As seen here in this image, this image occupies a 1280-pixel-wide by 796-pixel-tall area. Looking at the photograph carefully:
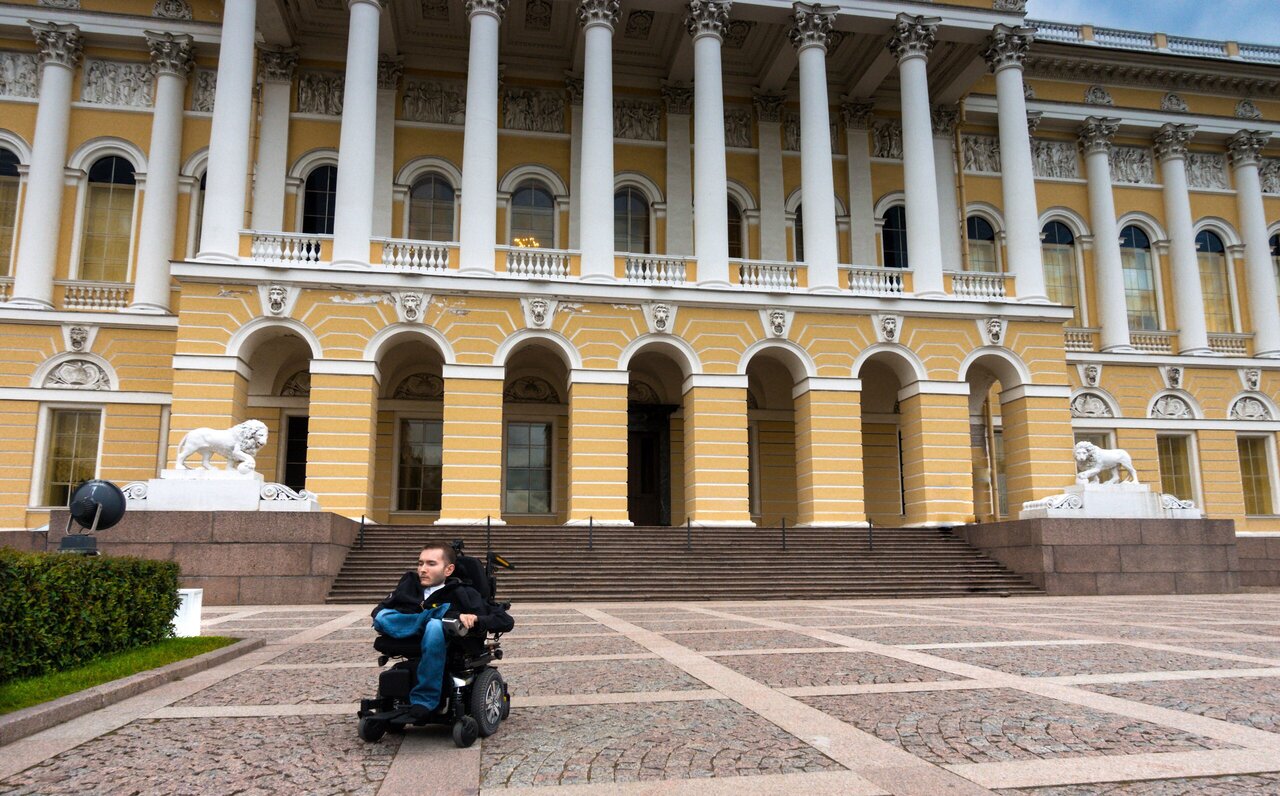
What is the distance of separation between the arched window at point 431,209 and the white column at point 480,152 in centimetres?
458

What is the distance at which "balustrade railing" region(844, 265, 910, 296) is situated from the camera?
1001 inches

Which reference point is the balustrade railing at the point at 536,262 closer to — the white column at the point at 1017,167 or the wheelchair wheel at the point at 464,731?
the white column at the point at 1017,167

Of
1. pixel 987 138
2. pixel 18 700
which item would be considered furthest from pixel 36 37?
pixel 987 138

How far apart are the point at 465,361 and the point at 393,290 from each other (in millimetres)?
2458

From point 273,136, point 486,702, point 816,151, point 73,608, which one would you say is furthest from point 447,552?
point 273,136

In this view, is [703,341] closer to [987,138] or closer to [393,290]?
[393,290]

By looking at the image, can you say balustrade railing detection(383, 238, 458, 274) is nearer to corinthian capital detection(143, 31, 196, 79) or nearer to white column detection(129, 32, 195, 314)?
white column detection(129, 32, 195, 314)

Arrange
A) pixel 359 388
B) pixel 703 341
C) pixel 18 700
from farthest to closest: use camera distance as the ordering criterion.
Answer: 1. pixel 703 341
2. pixel 359 388
3. pixel 18 700

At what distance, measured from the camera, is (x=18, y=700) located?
229 inches

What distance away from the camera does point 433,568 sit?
531 cm

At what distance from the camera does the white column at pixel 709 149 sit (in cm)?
2431

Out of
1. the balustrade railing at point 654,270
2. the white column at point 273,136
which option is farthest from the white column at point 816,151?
the white column at point 273,136

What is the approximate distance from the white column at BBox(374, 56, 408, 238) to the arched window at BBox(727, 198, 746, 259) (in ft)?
33.9

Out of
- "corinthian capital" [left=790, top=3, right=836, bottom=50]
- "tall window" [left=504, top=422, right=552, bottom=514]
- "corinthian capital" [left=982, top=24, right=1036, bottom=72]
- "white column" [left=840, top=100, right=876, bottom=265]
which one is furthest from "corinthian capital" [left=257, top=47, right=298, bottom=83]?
"corinthian capital" [left=982, top=24, right=1036, bottom=72]
